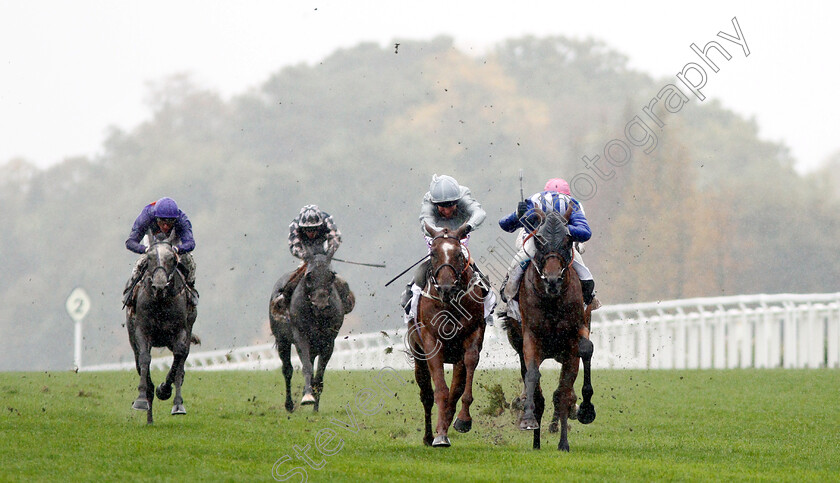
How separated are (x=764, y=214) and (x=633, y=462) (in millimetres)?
34586

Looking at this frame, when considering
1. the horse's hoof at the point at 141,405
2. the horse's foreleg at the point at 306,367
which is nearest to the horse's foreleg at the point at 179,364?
the horse's hoof at the point at 141,405

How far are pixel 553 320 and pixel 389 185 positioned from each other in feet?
143

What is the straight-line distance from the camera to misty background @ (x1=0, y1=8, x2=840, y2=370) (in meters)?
42.6

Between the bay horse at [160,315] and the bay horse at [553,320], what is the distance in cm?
385

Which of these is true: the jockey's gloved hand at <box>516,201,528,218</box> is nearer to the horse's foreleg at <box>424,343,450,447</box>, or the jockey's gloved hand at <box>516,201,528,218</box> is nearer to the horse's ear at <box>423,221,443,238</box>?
the horse's ear at <box>423,221,443,238</box>

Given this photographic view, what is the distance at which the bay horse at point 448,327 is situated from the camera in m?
11.2

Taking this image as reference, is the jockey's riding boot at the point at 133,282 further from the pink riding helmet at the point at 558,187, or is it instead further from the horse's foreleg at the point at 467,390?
the pink riding helmet at the point at 558,187

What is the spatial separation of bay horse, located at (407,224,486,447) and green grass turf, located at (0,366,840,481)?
387 millimetres

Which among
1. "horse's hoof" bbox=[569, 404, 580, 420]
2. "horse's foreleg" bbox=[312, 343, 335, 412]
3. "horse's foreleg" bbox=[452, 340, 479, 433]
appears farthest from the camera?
"horse's foreleg" bbox=[312, 343, 335, 412]

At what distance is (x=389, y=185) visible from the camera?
5494cm

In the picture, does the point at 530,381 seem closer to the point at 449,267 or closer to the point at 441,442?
the point at 441,442

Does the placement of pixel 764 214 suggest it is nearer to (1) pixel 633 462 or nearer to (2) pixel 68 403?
(2) pixel 68 403

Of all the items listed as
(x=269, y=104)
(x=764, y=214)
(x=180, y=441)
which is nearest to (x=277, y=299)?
(x=180, y=441)

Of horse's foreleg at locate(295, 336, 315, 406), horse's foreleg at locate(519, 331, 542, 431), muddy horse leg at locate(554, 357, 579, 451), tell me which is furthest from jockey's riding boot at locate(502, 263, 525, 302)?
horse's foreleg at locate(295, 336, 315, 406)
